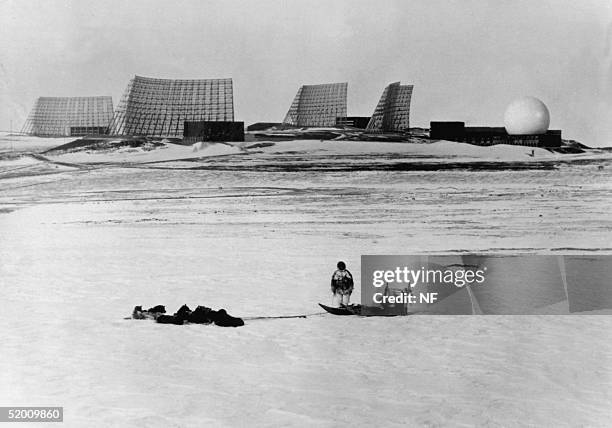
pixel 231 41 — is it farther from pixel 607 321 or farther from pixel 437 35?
pixel 607 321

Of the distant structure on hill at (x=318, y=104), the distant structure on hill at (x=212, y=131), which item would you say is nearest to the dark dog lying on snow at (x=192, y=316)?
the distant structure on hill at (x=212, y=131)

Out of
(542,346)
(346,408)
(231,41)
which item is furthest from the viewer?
(231,41)

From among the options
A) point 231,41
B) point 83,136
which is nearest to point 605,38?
point 231,41

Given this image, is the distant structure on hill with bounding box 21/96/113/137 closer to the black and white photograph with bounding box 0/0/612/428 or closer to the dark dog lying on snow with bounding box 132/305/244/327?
the black and white photograph with bounding box 0/0/612/428

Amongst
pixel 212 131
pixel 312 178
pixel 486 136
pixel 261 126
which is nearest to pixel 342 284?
pixel 312 178

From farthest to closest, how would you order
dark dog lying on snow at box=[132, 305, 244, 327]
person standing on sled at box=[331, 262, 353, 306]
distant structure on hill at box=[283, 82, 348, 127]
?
distant structure on hill at box=[283, 82, 348, 127], person standing on sled at box=[331, 262, 353, 306], dark dog lying on snow at box=[132, 305, 244, 327]
